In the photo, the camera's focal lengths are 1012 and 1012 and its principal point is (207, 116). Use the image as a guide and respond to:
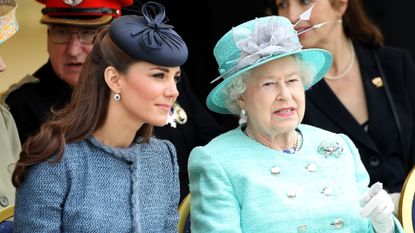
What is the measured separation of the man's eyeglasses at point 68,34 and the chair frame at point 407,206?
1.36 meters

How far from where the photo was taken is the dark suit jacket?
13.7ft

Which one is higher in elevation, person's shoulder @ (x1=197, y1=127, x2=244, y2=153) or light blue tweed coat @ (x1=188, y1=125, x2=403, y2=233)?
person's shoulder @ (x1=197, y1=127, x2=244, y2=153)

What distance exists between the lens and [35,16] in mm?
5008

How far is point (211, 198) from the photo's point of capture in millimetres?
3143

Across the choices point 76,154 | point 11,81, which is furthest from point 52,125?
point 11,81

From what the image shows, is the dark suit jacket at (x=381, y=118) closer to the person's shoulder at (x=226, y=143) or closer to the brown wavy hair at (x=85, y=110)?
the person's shoulder at (x=226, y=143)

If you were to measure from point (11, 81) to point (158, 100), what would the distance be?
2.14 m

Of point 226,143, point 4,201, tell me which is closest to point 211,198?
point 226,143

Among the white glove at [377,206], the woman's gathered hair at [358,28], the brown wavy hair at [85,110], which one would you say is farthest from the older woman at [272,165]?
the woman's gathered hair at [358,28]

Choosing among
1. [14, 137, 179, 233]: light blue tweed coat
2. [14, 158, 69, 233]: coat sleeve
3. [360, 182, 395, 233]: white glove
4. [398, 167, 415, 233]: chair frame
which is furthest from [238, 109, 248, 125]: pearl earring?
[14, 158, 69, 233]: coat sleeve

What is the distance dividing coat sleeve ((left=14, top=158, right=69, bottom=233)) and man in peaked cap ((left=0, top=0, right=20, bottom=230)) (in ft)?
0.89

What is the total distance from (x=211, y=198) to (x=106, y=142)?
397 mm

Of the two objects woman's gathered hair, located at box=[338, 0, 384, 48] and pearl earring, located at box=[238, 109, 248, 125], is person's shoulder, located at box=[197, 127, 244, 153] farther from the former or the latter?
woman's gathered hair, located at box=[338, 0, 384, 48]

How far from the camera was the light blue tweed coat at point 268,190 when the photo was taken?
3129mm
